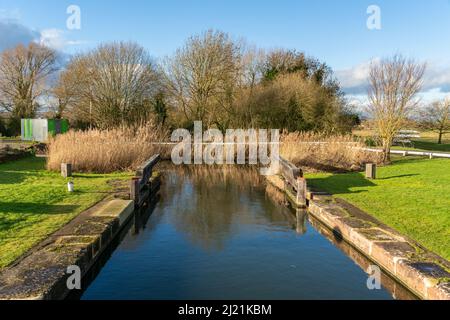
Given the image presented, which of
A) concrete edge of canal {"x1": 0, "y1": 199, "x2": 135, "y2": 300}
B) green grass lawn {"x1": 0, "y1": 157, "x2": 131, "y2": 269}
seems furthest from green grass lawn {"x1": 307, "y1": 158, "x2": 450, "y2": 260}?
green grass lawn {"x1": 0, "y1": 157, "x2": 131, "y2": 269}

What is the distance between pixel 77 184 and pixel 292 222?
20.0ft

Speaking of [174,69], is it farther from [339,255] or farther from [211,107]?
[339,255]

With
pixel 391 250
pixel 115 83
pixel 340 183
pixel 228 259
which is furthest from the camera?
pixel 115 83

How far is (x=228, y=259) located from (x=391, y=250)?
7.51 ft

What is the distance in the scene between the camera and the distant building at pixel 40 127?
25.9m

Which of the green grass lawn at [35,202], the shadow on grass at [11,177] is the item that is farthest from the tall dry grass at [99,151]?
the shadow on grass at [11,177]

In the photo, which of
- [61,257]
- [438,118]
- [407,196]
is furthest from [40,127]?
[438,118]

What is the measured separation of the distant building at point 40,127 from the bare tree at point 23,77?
21.3 feet

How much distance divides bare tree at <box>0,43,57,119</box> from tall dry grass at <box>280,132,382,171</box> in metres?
24.1

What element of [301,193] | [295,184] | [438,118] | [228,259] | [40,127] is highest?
[438,118]

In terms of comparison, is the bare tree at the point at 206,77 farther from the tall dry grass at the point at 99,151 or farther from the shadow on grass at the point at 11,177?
the shadow on grass at the point at 11,177

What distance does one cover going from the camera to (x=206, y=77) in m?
27.8

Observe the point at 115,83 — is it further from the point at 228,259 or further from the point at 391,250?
the point at 391,250
